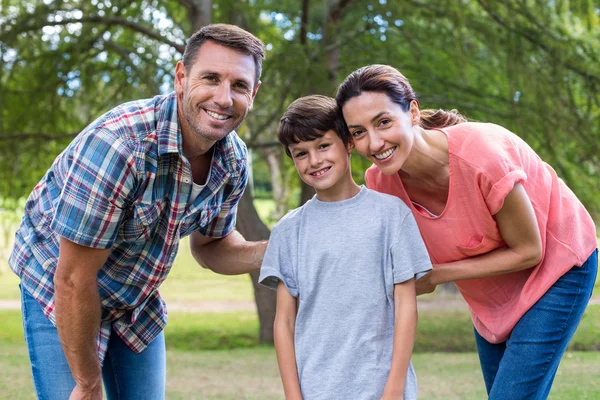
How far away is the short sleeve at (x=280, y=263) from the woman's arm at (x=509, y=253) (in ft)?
1.34

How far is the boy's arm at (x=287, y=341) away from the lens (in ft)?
7.97

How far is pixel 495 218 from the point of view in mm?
2598

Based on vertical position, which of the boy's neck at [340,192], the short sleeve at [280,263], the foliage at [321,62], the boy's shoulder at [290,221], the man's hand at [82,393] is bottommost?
the man's hand at [82,393]

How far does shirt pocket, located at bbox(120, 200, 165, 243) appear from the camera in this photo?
8.22 feet

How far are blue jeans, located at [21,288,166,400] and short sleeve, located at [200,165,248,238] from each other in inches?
17.1

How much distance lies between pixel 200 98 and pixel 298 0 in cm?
710

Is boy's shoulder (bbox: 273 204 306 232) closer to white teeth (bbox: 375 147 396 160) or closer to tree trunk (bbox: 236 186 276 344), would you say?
white teeth (bbox: 375 147 396 160)

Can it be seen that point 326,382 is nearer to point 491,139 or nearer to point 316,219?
point 316,219

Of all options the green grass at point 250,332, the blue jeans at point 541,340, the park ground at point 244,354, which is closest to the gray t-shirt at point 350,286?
the blue jeans at point 541,340

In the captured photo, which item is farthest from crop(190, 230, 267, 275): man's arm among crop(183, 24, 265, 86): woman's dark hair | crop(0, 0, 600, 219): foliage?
crop(0, 0, 600, 219): foliage

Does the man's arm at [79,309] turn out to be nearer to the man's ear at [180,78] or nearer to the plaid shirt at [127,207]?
the plaid shirt at [127,207]

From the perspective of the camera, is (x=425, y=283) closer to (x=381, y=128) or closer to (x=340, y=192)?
(x=340, y=192)

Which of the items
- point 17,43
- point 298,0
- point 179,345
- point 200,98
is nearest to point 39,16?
point 17,43

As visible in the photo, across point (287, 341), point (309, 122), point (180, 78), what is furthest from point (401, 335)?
point (180, 78)
